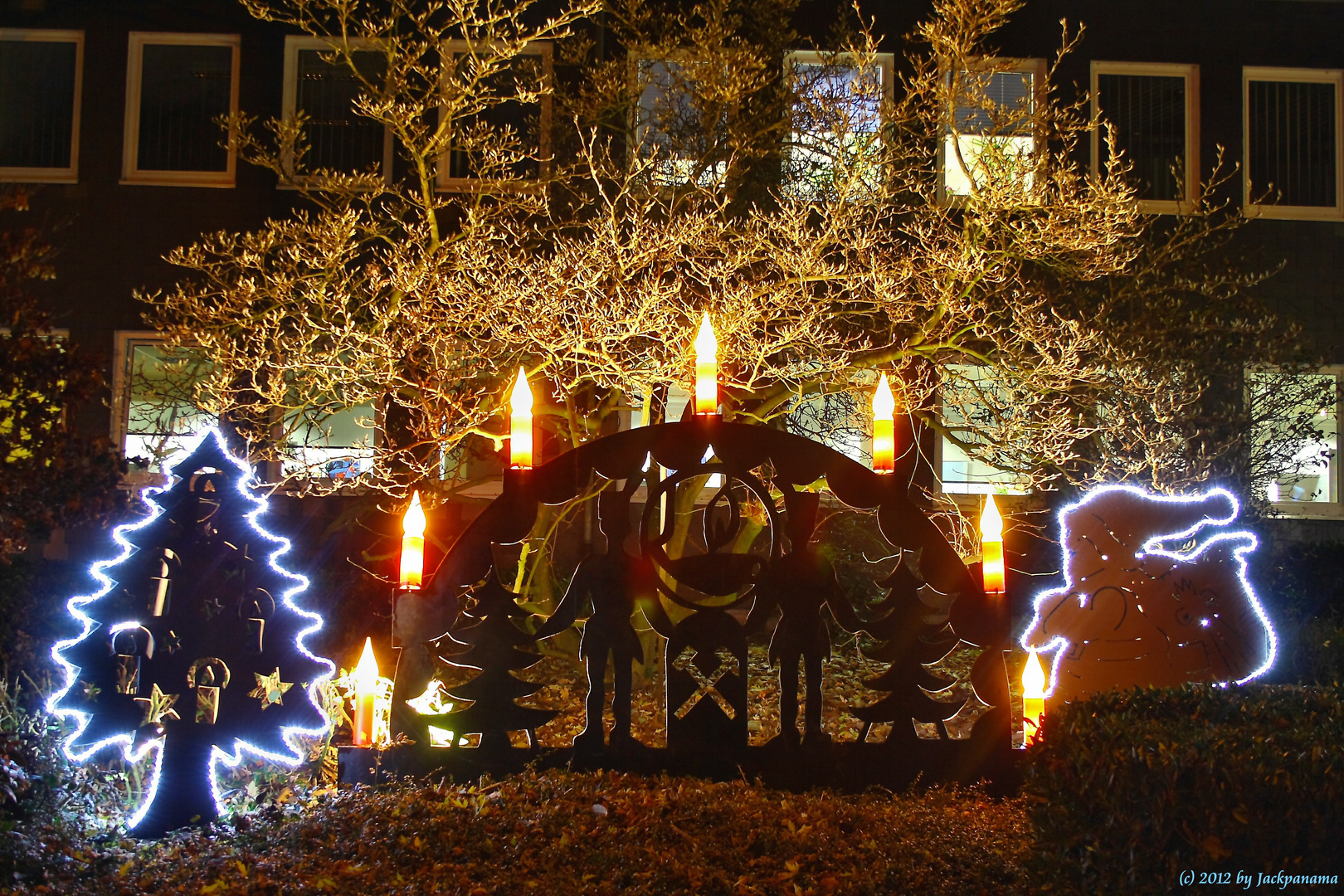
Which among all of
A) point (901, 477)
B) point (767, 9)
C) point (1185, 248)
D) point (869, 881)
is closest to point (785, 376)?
point (901, 477)

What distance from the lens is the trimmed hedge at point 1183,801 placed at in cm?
331

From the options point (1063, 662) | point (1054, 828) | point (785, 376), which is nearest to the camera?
point (1054, 828)

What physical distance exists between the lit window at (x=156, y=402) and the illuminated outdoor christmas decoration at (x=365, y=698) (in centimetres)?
256

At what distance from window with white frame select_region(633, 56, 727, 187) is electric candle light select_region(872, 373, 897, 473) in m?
3.74

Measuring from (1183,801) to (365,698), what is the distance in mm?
3549

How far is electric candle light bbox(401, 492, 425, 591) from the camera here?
5.21 meters

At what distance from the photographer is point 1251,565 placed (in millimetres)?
9258

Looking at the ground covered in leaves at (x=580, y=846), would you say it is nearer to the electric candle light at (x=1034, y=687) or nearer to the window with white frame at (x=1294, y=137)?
the electric candle light at (x=1034, y=687)

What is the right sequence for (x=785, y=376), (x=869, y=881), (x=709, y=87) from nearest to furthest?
(x=869, y=881) → (x=785, y=376) → (x=709, y=87)

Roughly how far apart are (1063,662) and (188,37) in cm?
1161

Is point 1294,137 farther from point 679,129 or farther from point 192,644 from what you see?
point 192,644

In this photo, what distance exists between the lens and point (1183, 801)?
11.2 ft

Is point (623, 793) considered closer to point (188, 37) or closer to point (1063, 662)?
point (1063, 662)

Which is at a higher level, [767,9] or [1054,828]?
[767,9]
